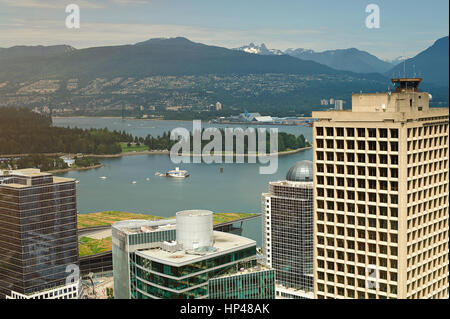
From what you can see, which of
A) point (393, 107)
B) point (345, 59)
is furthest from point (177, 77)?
point (393, 107)

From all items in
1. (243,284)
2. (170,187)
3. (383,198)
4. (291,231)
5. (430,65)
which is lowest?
(170,187)

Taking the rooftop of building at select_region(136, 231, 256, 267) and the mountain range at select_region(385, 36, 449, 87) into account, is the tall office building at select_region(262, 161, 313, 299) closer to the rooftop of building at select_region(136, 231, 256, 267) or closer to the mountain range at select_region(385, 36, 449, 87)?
the mountain range at select_region(385, 36, 449, 87)

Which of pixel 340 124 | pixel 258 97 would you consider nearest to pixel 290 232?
pixel 340 124

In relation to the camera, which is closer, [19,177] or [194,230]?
[194,230]

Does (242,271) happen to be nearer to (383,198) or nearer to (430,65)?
(383,198)

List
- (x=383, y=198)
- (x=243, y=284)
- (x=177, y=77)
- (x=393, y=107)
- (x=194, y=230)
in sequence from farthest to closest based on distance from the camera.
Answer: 1. (x=177, y=77)
2. (x=194, y=230)
3. (x=243, y=284)
4. (x=393, y=107)
5. (x=383, y=198)
